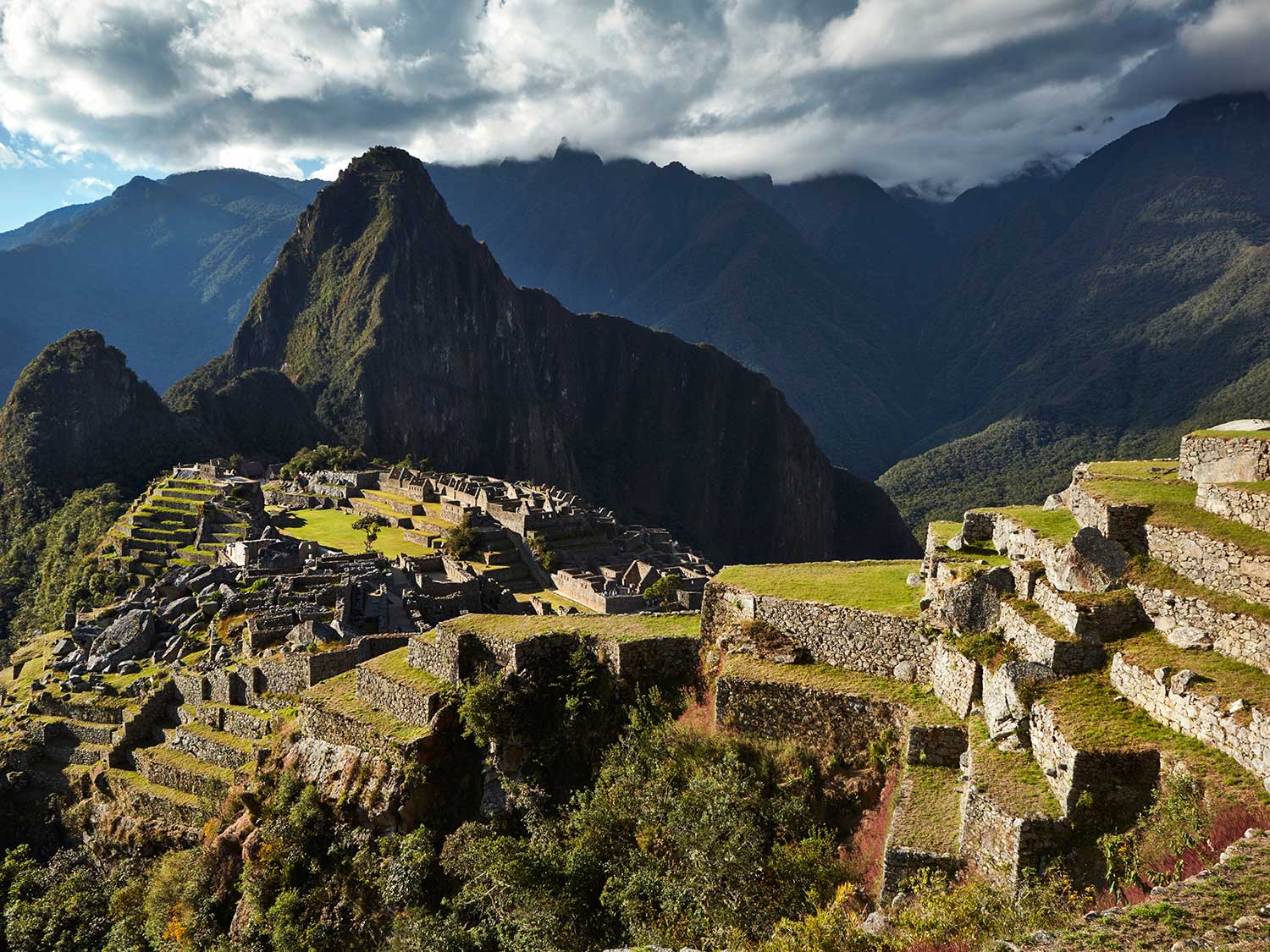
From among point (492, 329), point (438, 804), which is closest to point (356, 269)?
point (492, 329)

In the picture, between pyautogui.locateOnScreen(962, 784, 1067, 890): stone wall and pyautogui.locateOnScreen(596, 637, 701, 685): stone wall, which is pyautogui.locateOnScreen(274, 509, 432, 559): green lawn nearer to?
pyautogui.locateOnScreen(596, 637, 701, 685): stone wall

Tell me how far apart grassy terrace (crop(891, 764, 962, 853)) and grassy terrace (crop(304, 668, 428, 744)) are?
282 inches

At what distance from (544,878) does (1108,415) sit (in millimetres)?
127493

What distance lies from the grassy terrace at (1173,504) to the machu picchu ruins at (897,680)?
0.05 meters

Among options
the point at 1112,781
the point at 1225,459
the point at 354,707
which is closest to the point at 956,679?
the point at 1112,781

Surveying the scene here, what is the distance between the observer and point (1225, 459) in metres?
10.4

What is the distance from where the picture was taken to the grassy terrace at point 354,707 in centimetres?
1277

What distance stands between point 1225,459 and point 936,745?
5.34 metres

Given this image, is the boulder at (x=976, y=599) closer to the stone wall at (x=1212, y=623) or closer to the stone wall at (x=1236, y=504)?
the stone wall at (x=1212, y=623)

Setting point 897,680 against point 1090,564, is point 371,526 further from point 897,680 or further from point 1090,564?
point 1090,564

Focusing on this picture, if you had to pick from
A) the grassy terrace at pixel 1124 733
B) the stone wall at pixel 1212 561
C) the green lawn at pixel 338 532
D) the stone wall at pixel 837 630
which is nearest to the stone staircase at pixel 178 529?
the green lawn at pixel 338 532

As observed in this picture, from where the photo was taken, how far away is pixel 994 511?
1211 cm

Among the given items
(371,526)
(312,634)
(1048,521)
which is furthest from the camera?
(371,526)

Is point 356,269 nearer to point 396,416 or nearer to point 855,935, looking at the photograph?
point 396,416
